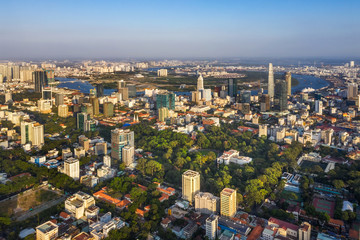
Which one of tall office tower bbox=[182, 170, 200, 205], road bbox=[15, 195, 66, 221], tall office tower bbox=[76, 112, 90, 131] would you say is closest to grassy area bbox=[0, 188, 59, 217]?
road bbox=[15, 195, 66, 221]

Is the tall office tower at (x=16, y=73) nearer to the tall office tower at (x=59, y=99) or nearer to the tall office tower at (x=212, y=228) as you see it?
the tall office tower at (x=59, y=99)

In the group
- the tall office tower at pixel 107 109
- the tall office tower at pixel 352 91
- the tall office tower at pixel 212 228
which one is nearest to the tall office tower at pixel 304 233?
the tall office tower at pixel 212 228

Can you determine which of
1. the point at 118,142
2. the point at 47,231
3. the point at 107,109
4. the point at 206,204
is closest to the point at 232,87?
the point at 107,109

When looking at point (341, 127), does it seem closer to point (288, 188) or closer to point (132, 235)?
point (288, 188)

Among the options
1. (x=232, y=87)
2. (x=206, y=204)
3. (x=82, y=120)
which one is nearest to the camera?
(x=206, y=204)

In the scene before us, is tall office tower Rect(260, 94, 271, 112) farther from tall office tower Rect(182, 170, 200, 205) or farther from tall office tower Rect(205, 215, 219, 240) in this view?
tall office tower Rect(205, 215, 219, 240)

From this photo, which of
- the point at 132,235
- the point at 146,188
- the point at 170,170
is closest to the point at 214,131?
the point at 170,170

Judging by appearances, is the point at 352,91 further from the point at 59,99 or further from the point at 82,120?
the point at 59,99
